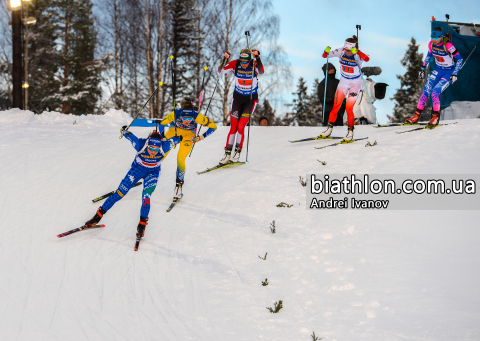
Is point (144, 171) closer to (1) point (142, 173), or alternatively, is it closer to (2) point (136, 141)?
Result: (1) point (142, 173)

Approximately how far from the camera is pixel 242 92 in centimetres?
833

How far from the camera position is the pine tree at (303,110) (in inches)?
1090

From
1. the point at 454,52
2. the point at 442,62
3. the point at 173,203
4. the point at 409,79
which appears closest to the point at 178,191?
the point at 173,203

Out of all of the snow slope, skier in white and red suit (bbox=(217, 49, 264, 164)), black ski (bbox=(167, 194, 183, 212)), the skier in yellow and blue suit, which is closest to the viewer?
the snow slope

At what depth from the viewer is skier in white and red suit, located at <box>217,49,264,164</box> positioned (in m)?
8.17

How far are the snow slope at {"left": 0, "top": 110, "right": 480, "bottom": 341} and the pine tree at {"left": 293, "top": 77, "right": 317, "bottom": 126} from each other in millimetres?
19914

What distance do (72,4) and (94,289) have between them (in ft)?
76.2

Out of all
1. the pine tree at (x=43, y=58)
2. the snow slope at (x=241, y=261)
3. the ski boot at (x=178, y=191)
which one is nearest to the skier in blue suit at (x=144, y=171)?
the snow slope at (x=241, y=261)

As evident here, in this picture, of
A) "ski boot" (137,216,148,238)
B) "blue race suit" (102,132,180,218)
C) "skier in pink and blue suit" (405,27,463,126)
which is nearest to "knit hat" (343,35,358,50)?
"skier in pink and blue suit" (405,27,463,126)

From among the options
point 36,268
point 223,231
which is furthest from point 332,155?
point 36,268

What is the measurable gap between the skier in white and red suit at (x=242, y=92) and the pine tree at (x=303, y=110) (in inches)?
768

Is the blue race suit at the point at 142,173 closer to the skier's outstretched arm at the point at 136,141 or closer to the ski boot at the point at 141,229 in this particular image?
the skier's outstretched arm at the point at 136,141

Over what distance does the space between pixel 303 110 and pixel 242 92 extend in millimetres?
20320

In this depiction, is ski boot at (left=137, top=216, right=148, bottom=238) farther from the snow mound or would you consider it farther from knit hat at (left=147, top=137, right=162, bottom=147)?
the snow mound
